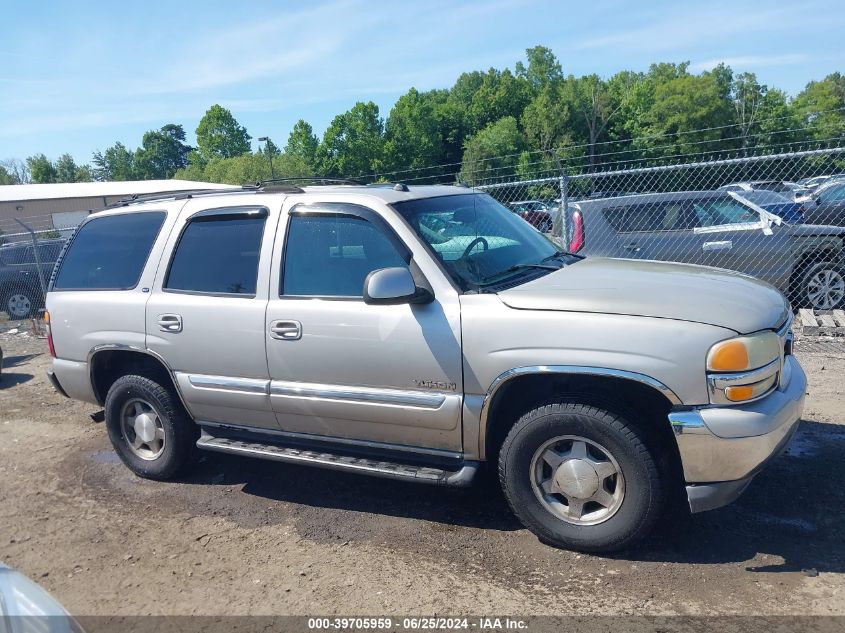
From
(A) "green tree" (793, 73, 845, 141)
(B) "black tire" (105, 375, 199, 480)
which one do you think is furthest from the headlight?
(A) "green tree" (793, 73, 845, 141)

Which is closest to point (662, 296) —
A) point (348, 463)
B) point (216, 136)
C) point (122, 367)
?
point (348, 463)

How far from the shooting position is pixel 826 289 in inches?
348

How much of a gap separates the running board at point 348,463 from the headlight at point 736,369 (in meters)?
1.33

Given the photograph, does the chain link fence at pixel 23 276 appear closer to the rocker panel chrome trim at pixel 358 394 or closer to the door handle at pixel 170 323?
the door handle at pixel 170 323

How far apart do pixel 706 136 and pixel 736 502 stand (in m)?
69.3

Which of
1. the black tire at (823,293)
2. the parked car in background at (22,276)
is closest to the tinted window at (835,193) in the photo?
the black tire at (823,293)

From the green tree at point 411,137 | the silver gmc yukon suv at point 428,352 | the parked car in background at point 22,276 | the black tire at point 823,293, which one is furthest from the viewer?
the green tree at point 411,137

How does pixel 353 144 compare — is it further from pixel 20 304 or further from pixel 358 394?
pixel 358 394

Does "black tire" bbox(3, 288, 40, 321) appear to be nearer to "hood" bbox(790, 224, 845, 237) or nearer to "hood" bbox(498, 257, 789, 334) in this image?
"hood" bbox(498, 257, 789, 334)

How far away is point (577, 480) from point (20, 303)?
13973 millimetres

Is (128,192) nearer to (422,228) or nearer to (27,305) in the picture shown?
(27,305)

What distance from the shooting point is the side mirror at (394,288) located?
3740 mm

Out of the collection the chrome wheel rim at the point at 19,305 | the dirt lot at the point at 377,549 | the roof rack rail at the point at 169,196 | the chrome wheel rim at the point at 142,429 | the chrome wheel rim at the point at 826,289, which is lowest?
the chrome wheel rim at the point at 19,305

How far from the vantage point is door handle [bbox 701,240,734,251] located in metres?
8.65
